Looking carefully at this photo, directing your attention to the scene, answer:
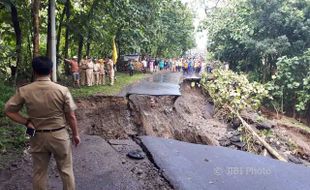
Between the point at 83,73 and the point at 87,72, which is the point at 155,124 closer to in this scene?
the point at 87,72

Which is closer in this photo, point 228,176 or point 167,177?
point 167,177

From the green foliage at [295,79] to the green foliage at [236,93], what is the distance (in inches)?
90.2

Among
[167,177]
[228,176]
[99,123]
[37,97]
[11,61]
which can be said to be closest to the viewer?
[37,97]

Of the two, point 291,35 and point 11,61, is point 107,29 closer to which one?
point 11,61

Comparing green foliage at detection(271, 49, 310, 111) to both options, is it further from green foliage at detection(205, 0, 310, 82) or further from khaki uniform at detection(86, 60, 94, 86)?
khaki uniform at detection(86, 60, 94, 86)

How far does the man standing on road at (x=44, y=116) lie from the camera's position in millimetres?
4062

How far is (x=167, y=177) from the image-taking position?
6160 mm

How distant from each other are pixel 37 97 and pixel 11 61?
13.1m

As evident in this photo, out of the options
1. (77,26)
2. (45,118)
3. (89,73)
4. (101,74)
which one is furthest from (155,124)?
(45,118)

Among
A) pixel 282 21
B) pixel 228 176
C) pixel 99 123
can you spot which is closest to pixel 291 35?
pixel 282 21

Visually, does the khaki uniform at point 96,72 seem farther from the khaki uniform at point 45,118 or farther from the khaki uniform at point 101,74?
the khaki uniform at point 45,118

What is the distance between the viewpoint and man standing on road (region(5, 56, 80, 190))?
Answer: 4062 millimetres

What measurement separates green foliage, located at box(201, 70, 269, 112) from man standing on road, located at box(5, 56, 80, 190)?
44.7 feet

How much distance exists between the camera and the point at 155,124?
1259 centimetres
